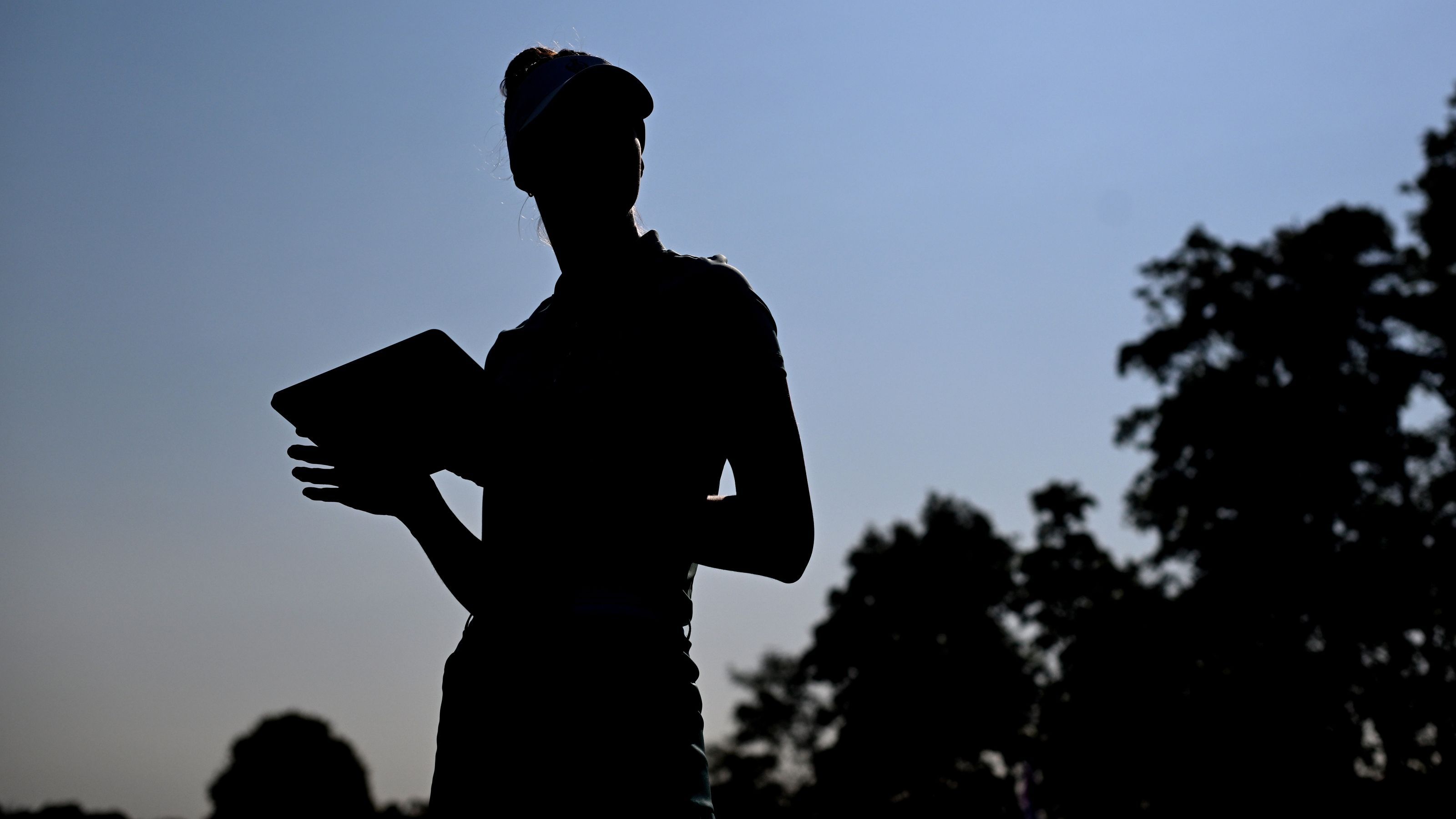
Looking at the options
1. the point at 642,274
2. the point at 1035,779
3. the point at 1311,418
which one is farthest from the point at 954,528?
the point at 642,274

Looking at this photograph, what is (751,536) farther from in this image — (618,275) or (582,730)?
(618,275)

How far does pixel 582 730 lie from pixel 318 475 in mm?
595

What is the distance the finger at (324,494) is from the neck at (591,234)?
2.36 feet

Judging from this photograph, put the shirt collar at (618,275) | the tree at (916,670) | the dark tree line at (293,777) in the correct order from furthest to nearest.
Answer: the tree at (916,670), the dark tree line at (293,777), the shirt collar at (618,275)

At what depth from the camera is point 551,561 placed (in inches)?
74.2

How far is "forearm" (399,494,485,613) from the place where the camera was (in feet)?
6.20

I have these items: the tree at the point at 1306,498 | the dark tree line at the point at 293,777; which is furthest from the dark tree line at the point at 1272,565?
the dark tree line at the point at 293,777

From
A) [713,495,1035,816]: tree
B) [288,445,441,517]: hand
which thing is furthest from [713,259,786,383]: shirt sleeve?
[713,495,1035,816]: tree

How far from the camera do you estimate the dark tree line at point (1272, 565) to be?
29.8m

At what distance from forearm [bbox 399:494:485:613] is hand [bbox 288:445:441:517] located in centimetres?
2

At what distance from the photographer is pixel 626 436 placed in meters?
1.94

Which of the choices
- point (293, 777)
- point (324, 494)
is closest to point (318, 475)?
point (324, 494)

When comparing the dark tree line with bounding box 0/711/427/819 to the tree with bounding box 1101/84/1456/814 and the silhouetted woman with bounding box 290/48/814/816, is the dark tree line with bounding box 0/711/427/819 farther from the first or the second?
the silhouetted woman with bounding box 290/48/814/816

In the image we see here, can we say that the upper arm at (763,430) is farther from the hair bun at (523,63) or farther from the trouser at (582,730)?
the hair bun at (523,63)
